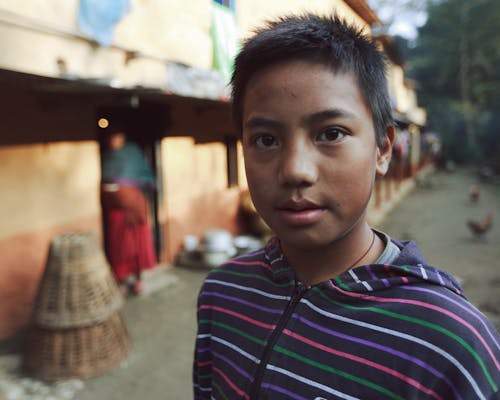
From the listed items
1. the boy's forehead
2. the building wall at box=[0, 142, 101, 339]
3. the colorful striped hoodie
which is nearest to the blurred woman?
the building wall at box=[0, 142, 101, 339]

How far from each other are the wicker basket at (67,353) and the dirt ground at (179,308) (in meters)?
0.11

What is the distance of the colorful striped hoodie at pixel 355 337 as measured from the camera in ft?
2.82

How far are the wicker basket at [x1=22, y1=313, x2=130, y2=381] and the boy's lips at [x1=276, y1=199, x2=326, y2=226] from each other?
3.34 metres

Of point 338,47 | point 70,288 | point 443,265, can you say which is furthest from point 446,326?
point 443,265

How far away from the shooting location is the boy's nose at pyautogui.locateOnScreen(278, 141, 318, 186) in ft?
3.06

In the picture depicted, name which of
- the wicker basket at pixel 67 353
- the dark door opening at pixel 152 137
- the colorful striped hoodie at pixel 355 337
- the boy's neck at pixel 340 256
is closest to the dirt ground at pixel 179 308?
the wicker basket at pixel 67 353

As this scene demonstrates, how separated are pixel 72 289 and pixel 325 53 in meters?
3.42

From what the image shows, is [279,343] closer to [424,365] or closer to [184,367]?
[424,365]

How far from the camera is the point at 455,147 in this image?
30000mm

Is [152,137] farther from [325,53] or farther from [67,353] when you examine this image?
[325,53]

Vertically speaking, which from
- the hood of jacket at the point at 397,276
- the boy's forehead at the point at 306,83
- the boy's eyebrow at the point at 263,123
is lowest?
the hood of jacket at the point at 397,276

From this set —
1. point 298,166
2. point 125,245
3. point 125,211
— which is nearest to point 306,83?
point 298,166

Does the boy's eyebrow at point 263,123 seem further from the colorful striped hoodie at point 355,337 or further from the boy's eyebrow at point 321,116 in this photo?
the colorful striped hoodie at point 355,337

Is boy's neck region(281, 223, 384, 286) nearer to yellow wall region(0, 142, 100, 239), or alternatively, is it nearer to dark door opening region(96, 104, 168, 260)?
yellow wall region(0, 142, 100, 239)
